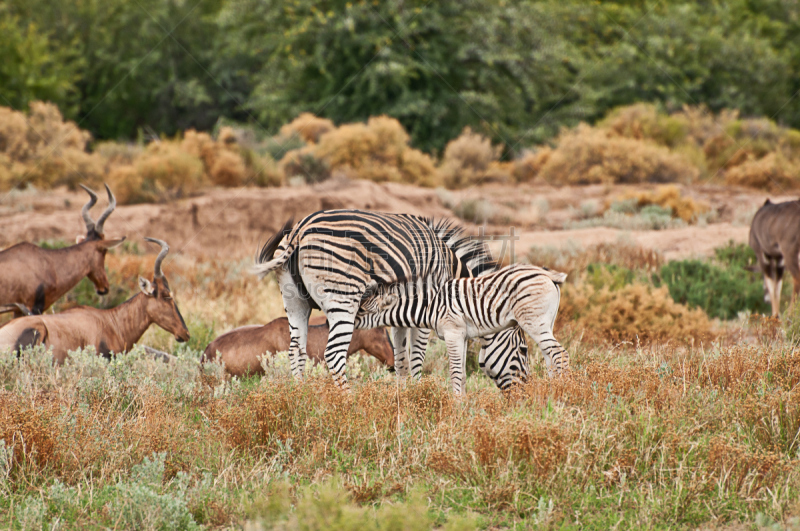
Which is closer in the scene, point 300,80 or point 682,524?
point 682,524

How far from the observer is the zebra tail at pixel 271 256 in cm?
645

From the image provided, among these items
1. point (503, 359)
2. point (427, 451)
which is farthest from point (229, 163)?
point (427, 451)

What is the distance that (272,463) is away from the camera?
4.89 m

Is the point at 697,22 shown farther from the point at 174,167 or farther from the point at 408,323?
the point at 408,323

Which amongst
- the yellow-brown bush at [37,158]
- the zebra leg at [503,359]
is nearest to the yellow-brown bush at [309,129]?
the yellow-brown bush at [37,158]

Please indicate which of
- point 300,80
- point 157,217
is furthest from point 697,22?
point 157,217

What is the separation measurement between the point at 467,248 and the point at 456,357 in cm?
127

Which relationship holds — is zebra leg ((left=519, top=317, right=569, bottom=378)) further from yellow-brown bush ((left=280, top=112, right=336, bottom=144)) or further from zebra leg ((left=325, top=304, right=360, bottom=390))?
yellow-brown bush ((left=280, top=112, right=336, bottom=144))

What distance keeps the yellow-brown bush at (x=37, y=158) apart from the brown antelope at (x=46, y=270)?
12.0 meters

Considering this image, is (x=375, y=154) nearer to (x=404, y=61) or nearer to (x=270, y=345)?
(x=404, y=61)

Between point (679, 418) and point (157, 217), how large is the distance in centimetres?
Result: 1374

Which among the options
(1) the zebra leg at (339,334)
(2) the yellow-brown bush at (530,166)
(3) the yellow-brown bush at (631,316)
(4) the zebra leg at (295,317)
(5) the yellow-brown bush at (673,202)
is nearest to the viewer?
(1) the zebra leg at (339,334)

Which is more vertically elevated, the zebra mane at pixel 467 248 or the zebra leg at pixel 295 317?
the zebra mane at pixel 467 248

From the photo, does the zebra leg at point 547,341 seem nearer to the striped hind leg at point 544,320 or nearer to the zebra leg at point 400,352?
the striped hind leg at point 544,320
